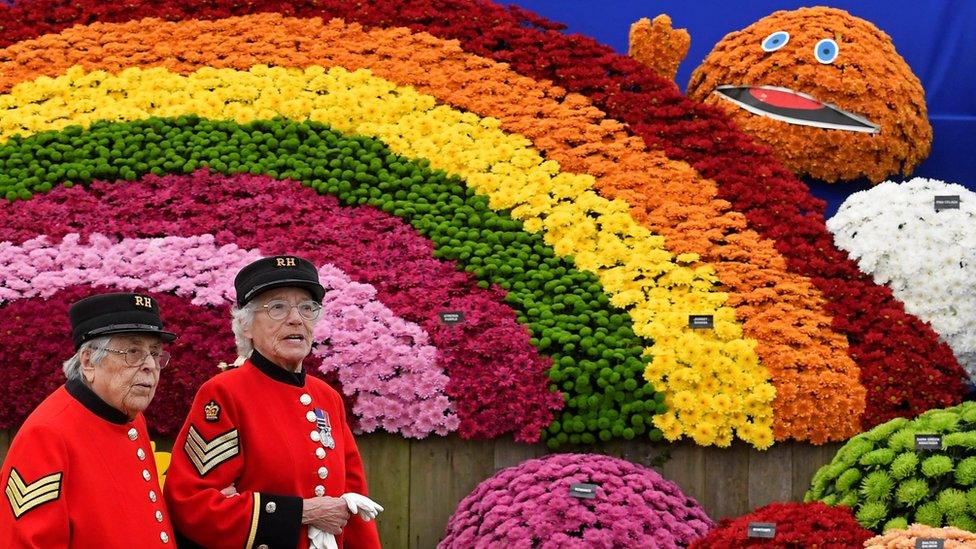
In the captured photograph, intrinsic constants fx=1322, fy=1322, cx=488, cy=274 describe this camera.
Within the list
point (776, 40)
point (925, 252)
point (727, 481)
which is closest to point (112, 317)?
point (727, 481)

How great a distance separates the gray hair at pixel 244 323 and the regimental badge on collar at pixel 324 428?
271 millimetres

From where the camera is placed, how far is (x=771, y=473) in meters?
5.67

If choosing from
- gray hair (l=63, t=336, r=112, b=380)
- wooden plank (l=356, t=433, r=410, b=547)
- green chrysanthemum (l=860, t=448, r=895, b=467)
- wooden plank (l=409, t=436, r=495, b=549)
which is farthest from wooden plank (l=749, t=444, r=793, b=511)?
gray hair (l=63, t=336, r=112, b=380)

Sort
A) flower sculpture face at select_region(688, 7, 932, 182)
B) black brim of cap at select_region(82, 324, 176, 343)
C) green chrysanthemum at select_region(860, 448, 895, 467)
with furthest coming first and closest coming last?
flower sculpture face at select_region(688, 7, 932, 182)
green chrysanthemum at select_region(860, 448, 895, 467)
black brim of cap at select_region(82, 324, 176, 343)

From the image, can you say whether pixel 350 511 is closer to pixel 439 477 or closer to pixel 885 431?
pixel 439 477

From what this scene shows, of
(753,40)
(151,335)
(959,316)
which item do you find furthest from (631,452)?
(753,40)

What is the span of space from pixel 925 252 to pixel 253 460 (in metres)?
3.79

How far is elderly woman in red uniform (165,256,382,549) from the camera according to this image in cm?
365

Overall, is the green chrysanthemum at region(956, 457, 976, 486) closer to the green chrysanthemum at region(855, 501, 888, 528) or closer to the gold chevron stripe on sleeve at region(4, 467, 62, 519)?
the green chrysanthemum at region(855, 501, 888, 528)

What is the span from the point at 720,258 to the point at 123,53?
3.85 metres

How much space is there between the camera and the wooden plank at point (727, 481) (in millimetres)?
5641

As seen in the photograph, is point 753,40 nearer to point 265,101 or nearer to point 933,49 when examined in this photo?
point 933,49

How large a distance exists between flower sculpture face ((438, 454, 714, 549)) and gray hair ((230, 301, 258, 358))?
4.85 feet

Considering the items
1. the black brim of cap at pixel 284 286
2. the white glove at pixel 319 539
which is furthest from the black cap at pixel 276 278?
the white glove at pixel 319 539
